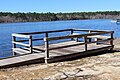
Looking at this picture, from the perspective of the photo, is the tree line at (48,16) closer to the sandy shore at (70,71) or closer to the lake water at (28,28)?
the lake water at (28,28)

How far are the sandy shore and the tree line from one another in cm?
10435

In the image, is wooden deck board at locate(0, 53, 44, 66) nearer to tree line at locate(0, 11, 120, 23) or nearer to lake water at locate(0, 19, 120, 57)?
lake water at locate(0, 19, 120, 57)

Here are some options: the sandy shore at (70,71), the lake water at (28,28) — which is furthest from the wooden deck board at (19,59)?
the lake water at (28,28)

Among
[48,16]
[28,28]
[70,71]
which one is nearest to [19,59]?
[70,71]

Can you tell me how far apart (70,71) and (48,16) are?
120 metres

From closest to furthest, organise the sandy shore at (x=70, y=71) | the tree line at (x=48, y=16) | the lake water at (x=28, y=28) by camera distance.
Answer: the sandy shore at (x=70, y=71)
the lake water at (x=28, y=28)
the tree line at (x=48, y=16)

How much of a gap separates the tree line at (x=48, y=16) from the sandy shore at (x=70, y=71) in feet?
342

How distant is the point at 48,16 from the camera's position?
424ft

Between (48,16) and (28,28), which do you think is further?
(48,16)

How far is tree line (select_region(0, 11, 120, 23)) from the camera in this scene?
114688 mm

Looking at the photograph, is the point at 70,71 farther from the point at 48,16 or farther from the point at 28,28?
the point at 48,16

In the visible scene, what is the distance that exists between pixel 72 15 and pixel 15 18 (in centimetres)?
3693

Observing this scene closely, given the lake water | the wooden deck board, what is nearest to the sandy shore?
the wooden deck board

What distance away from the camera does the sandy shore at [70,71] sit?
29.1 feet
